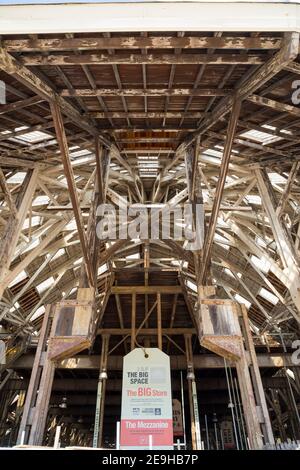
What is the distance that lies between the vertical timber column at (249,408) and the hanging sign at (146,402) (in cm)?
381

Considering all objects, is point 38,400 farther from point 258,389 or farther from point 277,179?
point 277,179

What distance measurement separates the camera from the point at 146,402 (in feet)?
38.1

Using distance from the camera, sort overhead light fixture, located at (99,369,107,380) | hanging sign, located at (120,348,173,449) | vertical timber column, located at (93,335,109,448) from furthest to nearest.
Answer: overhead light fixture, located at (99,369,107,380), vertical timber column, located at (93,335,109,448), hanging sign, located at (120,348,173,449)

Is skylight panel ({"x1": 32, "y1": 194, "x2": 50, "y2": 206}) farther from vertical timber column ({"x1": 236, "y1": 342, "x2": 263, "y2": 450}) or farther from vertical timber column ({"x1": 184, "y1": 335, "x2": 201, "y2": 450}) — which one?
vertical timber column ({"x1": 184, "y1": 335, "x2": 201, "y2": 450})

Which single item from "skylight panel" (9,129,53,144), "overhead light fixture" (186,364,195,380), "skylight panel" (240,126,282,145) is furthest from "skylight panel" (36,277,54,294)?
"skylight panel" (240,126,282,145)

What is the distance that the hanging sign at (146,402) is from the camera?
35.6ft

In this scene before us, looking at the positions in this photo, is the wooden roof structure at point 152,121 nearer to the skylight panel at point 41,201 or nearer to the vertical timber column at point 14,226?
the vertical timber column at point 14,226

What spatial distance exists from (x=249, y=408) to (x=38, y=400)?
4727 millimetres

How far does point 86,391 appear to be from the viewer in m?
22.4

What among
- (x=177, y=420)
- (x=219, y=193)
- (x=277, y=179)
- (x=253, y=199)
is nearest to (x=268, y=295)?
(x=253, y=199)

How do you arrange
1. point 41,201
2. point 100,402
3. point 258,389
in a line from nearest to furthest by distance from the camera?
point 258,389 → point 41,201 → point 100,402

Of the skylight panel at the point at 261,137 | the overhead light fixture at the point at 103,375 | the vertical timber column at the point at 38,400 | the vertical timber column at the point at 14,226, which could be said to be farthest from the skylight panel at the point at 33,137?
the overhead light fixture at the point at 103,375

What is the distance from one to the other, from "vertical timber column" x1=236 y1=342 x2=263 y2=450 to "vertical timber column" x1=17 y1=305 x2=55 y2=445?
449cm

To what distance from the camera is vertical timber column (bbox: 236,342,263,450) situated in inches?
282
